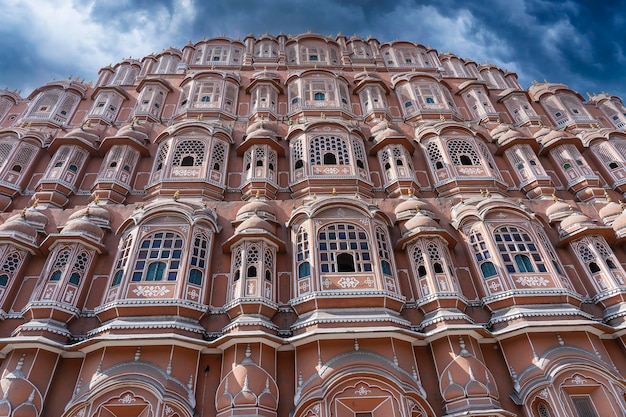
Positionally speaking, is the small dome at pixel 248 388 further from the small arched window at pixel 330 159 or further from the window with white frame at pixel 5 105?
the window with white frame at pixel 5 105

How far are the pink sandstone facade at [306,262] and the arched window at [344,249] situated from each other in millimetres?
80

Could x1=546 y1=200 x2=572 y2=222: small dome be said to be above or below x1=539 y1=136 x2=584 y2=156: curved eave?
below

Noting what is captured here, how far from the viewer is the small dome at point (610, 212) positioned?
671 inches

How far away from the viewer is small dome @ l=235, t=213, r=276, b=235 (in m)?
14.6

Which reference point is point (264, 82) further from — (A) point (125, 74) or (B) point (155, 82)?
(A) point (125, 74)

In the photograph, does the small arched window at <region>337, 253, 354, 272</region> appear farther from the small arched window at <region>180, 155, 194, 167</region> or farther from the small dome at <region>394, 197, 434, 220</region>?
the small arched window at <region>180, 155, 194, 167</region>

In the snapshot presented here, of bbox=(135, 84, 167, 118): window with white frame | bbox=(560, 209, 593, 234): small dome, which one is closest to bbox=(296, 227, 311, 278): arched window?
bbox=(560, 209, 593, 234): small dome

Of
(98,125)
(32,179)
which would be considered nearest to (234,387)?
(32,179)

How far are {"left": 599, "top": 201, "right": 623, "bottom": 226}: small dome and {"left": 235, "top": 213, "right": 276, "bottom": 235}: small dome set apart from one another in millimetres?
13431

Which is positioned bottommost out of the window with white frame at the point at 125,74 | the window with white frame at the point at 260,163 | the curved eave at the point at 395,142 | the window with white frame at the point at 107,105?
the window with white frame at the point at 260,163

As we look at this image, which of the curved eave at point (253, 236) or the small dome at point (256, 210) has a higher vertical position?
the small dome at point (256, 210)

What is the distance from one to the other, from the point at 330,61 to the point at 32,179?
744 inches

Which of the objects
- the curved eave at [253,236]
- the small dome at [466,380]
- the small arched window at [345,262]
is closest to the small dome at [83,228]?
the curved eave at [253,236]

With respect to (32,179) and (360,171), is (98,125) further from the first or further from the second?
(360,171)
